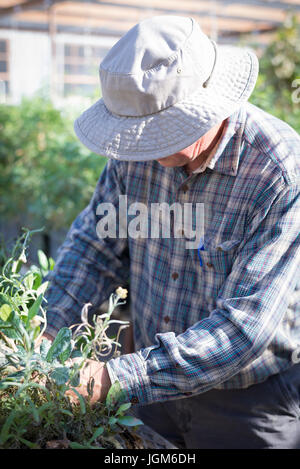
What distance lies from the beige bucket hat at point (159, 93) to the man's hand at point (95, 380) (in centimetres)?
49

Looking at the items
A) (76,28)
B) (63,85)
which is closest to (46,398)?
(63,85)

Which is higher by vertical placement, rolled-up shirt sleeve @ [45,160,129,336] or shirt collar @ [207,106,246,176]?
shirt collar @ [207,106,246,176]

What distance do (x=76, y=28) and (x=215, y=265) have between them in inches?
475

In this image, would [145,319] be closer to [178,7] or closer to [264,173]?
[264,173]

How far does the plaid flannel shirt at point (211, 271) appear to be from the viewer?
4.27ft

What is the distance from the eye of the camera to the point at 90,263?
1778 millimetres

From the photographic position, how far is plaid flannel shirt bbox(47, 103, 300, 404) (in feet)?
4.27

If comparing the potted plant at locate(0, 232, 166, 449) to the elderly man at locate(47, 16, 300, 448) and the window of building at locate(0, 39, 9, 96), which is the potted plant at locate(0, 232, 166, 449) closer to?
the elderly man at locate(47, 16, 300, 448)

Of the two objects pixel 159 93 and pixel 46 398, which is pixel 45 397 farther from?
pixel 159 93

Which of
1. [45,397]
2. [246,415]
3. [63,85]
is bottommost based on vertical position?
[246,415]

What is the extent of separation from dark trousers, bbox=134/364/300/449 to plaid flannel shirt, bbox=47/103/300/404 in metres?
0.07

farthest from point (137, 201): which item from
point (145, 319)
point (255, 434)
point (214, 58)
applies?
point (255, 434)

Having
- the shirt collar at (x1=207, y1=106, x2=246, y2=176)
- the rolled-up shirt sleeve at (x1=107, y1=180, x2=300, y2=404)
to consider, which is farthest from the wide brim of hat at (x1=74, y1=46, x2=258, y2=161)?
the rolled-up shirt sleeve at (x1=107, y1=180, x2=300, y2=404)

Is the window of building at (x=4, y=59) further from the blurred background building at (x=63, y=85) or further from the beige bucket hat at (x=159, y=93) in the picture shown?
the beige bucket hat at (x=159, y=93)
